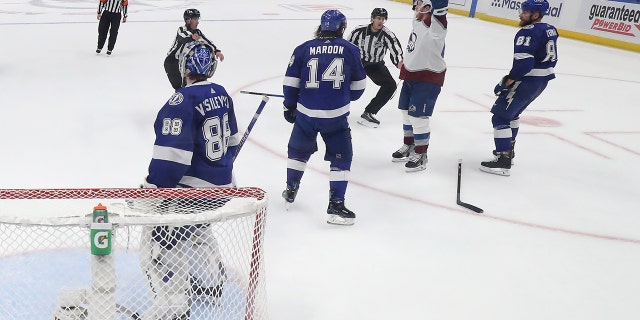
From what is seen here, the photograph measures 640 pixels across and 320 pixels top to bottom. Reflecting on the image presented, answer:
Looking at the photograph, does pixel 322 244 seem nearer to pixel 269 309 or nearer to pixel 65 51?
pixel 269 309

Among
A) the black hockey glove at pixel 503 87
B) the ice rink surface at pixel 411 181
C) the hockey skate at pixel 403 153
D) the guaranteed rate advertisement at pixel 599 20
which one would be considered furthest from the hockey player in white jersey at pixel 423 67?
the guaranteed rate advertisement at pixel 599 20

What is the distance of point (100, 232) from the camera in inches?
67.3

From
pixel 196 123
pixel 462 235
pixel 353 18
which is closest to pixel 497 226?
pixel 462 235

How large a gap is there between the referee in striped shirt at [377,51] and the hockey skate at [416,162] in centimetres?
107

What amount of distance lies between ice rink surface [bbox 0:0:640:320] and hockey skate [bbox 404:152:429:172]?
0.23 feet

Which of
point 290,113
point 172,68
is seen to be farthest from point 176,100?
point 172,68

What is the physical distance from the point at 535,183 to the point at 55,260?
13.0 ft

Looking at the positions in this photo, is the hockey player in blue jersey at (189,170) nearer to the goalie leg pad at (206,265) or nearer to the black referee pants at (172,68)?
the goalie leg pad at (206,265)

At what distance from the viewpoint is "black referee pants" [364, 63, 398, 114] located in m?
6.56

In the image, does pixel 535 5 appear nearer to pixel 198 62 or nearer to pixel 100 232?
pixel 198 62

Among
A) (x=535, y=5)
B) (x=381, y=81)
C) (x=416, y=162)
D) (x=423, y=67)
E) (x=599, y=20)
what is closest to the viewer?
(x=535, y=5)

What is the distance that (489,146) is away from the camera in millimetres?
6207

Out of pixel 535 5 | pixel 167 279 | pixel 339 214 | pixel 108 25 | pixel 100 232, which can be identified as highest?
pixel 535 5

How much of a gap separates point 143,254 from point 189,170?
0.49 metres
